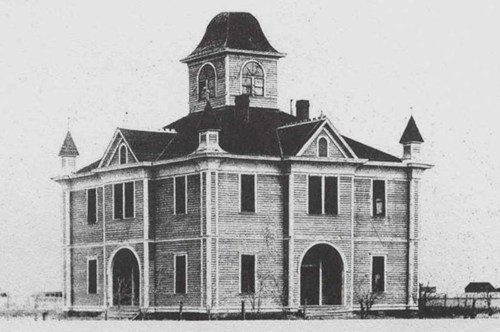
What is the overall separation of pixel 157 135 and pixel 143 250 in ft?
19.4

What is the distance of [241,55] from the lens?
73.2 metres

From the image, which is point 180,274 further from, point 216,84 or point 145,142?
point 216,84

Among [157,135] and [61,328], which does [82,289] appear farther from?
[61,328]

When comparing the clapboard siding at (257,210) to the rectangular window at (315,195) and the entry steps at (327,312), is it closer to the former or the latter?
the rectangular window at (315,195)

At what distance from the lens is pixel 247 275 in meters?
67.1

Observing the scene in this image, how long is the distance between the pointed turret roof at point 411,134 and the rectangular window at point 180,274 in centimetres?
1313

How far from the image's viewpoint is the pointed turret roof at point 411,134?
237ft

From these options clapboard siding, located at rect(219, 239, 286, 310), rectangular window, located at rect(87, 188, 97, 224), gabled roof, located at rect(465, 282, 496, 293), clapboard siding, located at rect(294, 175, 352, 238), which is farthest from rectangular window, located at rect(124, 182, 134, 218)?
gabled roof, located at rect(465, 282, 496, 293)

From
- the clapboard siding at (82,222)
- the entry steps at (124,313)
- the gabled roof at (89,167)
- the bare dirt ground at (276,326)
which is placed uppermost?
the gabled roof at (89,167)

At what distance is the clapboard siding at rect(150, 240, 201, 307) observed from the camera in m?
66.8

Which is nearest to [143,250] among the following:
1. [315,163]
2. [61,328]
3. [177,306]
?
[177,306]

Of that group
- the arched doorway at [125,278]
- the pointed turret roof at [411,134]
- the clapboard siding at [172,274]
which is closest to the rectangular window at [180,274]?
the clapboard siding at [172,274]

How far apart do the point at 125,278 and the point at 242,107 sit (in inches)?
403

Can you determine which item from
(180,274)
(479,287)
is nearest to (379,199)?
(180,274)
